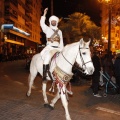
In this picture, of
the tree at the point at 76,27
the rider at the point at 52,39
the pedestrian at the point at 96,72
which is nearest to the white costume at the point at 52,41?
the rider at the point at 52,39

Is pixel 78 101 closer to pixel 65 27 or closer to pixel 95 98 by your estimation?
pixel 95 98

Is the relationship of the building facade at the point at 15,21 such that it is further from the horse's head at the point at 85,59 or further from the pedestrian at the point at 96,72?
the horse's head at the point at 85,59

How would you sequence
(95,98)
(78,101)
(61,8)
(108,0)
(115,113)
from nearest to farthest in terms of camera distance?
(115,113) < (78,101) < (95,98) < (108,0) < (61,8)

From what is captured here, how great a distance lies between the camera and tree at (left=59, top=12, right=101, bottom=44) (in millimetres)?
30266

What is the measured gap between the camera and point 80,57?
738 centimetres

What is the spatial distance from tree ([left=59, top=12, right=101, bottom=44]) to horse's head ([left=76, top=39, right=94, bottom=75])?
73.6ft

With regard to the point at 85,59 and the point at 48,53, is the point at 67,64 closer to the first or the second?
the point at 85,59

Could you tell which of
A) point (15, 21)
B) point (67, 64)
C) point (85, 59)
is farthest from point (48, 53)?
point (15, 21)

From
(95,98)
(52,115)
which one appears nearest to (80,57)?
(52,115)

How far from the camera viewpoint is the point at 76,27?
30.8m

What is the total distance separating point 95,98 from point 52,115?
3.64 m

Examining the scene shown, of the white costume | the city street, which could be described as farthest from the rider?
the city street

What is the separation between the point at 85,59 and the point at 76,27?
2389 centimetres

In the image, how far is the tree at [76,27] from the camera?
30.3m
